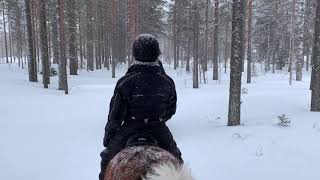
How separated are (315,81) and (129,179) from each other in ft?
32.1

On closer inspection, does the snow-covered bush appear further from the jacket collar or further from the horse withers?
the horse withers

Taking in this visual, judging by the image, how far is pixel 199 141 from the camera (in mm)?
9977

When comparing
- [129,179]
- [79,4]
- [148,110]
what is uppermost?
[79,4]

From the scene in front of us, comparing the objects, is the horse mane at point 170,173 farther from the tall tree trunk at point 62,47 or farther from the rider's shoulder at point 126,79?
the tall tree trunk at point 62,47

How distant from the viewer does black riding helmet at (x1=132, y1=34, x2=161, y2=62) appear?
406 centimetres

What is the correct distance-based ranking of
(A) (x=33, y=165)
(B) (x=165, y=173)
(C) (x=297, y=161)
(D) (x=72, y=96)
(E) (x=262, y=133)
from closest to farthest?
(B) (x=165, y=173) → (C) (x=297, y=161) → (A) (x=33, y=165) → (E) (x=262, y=133) → (D) (x=72, y=96)

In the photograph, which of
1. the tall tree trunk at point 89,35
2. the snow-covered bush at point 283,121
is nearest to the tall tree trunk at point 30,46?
the tall tree trunk at point 89,35

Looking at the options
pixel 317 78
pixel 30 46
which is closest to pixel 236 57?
pixel 317 78

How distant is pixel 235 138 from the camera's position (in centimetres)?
955

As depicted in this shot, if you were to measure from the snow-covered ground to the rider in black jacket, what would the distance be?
147 inches

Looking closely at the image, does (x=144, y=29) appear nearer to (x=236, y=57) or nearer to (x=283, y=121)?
(x=236, y=57)

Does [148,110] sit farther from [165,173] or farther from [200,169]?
[200,169]

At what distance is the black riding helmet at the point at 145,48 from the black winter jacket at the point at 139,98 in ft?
0.33

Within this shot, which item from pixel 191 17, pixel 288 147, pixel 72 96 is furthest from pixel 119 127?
pixel 191 17
